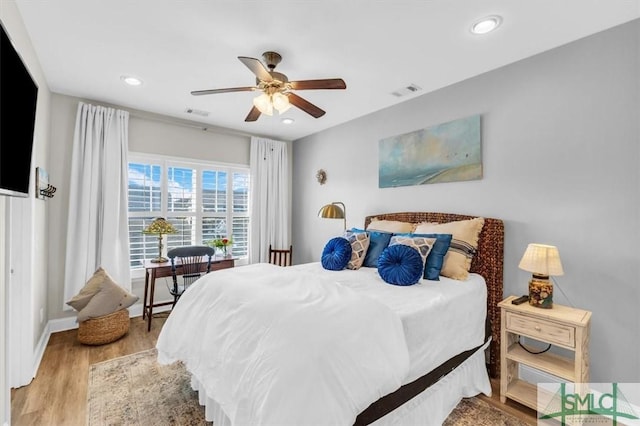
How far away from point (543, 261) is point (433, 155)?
145 centimetres

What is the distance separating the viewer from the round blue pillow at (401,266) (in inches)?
87.4

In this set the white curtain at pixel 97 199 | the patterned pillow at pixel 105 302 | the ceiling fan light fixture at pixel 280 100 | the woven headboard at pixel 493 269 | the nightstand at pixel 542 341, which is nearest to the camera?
the nightstand at pixel 542 341

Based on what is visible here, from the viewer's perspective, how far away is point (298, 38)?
2176mm

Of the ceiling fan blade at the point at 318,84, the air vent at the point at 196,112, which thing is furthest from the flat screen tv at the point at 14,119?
the air vent at the point at 196,112

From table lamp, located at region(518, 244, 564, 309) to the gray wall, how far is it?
0.30 metres

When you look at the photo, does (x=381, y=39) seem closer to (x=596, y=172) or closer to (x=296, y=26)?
(x=296, y=26)

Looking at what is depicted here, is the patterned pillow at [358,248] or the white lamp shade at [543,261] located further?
the patterned pillow at [358,248]

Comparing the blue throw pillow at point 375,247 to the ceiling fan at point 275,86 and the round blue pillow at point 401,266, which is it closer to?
the round blue pillow at point 401,266

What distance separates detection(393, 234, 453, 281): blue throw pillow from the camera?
240 centimetres

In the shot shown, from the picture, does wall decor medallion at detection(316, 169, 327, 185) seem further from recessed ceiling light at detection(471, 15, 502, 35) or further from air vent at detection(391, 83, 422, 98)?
recessed ceiling light at detection(471, 15, 502, 35)

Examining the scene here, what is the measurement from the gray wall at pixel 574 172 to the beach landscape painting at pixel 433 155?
85 mm

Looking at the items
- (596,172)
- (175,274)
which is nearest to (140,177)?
(175,274)

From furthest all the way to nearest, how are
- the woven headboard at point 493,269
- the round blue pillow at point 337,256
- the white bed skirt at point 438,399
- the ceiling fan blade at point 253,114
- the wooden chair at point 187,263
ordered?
the wooden chair at point 187,263
the round blue pillow at point 337,256
the ceiling fan blade at point 253,114
the woven headboard at point 493,269
the white bed skirt at point 438,399

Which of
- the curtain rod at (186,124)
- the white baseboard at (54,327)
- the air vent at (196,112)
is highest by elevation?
the air vent at (196,112)
